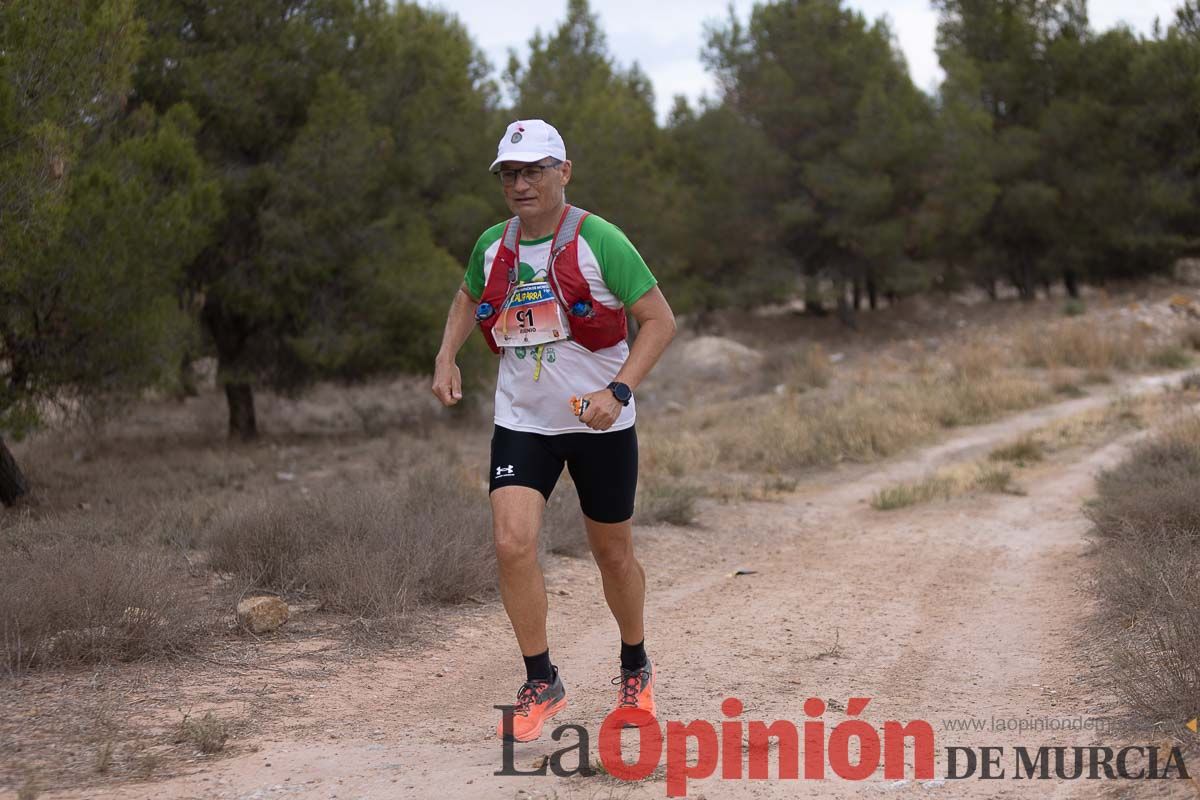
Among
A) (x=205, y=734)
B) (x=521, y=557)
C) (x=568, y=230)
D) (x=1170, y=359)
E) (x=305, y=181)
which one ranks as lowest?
(x=205, y=734)

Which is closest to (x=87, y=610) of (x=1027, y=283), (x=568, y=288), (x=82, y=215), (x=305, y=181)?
(x=568, y=288)

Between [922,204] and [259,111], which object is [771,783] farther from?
[922,204]

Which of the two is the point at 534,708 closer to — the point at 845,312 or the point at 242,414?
the point at 242,414

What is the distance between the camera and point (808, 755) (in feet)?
13.4

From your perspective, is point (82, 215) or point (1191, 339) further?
point (1191, 339)

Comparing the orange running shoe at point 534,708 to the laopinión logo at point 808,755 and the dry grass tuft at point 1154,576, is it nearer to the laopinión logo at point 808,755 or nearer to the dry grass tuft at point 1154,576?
the laopinión logo at point 808,755

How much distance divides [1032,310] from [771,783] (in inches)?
1163

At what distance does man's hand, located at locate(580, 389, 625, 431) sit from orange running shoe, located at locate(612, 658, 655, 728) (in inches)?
43.0

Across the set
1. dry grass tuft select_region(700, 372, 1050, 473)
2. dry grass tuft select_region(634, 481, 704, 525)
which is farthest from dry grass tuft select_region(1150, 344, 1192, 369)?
dry grass tuft select_region(634, 481, 704, 525)

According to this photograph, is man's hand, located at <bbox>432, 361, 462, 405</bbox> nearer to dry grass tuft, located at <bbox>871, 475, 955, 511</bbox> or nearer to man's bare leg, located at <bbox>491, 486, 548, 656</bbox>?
man's bare leg, located at <bbox>491, 486, 548, 656</bbox>

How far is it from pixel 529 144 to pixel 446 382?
0.88 metres

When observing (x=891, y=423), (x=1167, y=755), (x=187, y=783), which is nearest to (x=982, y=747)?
(x=1167, y=755)

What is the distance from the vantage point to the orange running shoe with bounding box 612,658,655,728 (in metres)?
4.46

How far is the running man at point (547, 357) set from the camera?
4.06m
